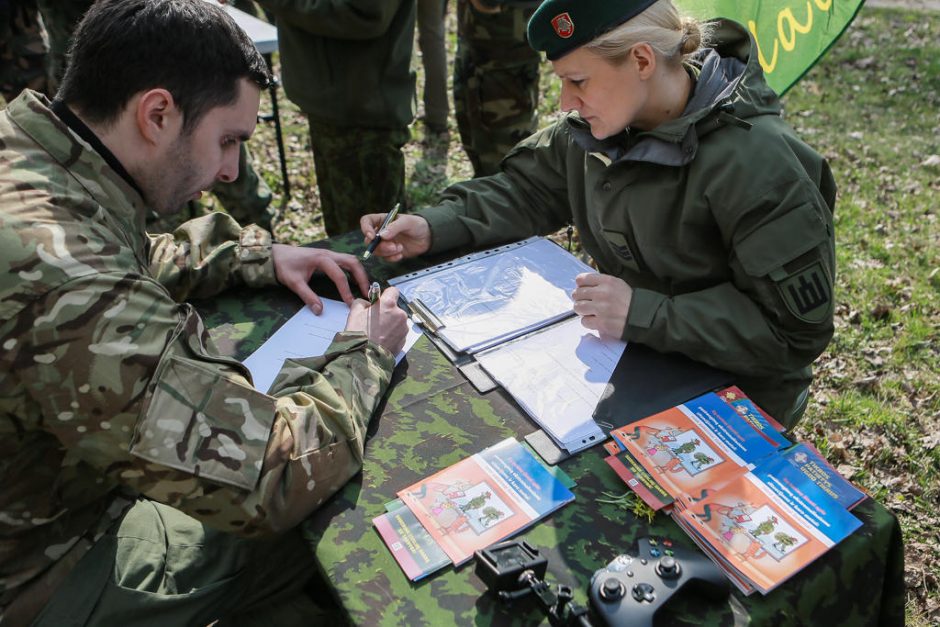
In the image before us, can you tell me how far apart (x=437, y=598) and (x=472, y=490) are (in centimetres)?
26

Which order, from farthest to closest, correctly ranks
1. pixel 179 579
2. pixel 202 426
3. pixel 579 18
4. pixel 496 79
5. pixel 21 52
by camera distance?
pixel 21 52
pixel 496 79
pixel 579 18
pixel 179 579
pixel 202 426

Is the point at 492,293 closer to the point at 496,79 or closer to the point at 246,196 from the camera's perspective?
the point at 496,79

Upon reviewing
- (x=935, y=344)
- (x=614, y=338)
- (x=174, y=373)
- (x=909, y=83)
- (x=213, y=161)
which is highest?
(x=213, y=161)

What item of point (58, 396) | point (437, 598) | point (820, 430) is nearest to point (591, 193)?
point (437, 598)

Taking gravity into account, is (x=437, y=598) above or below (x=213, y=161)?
below

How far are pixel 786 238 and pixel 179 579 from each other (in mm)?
1610

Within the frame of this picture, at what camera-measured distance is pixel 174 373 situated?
1371 millimetres

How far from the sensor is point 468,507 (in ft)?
4.84

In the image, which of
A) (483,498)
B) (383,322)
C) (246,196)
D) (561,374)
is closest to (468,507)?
(483,498)

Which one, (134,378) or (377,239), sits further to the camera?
(377,239)

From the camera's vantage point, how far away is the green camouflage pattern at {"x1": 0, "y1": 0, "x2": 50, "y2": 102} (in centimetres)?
471

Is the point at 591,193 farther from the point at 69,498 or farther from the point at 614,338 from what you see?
the point at 69,498

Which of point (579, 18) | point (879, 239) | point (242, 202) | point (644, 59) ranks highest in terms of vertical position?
point (579, 18)

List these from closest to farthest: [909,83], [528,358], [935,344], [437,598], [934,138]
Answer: [437,598] < [528,358] < [935,344] < [934,138] < [909,83]
